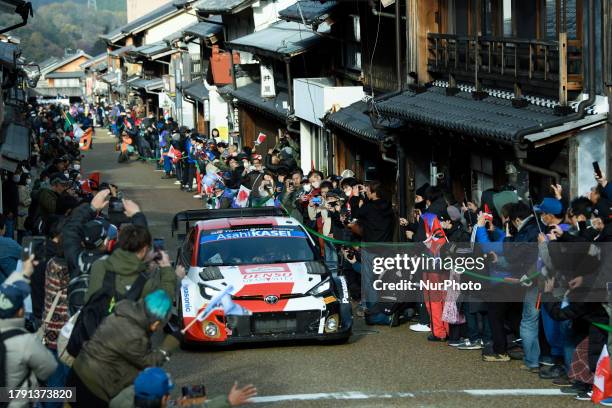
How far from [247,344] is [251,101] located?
2491 cm

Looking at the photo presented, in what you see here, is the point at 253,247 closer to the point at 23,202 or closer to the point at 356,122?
the point at 356,122

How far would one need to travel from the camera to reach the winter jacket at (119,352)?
750cm

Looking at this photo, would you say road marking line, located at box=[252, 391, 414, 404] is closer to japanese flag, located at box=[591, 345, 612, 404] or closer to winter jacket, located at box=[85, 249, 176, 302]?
japanese flag, located at box=[591, 345, 612, 404]

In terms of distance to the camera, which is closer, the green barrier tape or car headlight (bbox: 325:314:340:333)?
the green barrier tape

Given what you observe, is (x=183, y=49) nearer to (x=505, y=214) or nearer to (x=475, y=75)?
(x=475, y=75)

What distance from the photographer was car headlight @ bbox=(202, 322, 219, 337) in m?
13.1

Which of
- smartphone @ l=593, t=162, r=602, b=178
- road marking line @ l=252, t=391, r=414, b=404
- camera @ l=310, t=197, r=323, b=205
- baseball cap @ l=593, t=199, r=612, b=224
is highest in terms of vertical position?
baseball cap @ l=593, t=199, r=612, b=224

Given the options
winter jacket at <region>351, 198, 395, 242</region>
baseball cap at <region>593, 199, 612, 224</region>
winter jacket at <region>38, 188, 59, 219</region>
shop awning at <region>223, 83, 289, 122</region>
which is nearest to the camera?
baseball cap at <region>593, 199, 612, 224</region>

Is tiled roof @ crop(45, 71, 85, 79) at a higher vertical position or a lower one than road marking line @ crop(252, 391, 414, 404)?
lower

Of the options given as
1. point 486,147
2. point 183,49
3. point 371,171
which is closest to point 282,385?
point 486,147

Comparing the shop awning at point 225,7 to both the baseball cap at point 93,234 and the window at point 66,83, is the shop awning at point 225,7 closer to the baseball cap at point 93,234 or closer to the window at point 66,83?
the baseball cap at point 93,234

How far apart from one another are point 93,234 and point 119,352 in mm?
3708

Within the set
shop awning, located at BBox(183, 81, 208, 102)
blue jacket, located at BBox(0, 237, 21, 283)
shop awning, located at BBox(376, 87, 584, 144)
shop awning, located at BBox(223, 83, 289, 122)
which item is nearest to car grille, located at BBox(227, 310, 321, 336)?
blue jacket, located at BBox(0, 237, 21, 283)

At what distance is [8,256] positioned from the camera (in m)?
12.2
